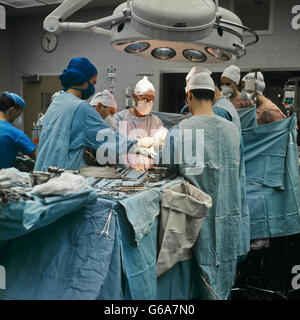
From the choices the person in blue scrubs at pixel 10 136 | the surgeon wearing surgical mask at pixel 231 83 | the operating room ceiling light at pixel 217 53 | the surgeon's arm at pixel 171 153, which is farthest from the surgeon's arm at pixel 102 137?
the surgeon wearing surgical mask at pixel 231 83

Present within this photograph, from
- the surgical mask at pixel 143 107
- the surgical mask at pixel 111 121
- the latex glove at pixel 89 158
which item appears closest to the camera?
the latex glove at pixel 89 158

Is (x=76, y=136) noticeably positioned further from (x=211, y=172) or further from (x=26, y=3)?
(x=26, y=3)

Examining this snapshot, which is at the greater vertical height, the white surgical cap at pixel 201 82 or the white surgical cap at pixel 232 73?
the white surgical cap at pixel 232 73

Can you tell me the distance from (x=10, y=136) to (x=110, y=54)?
432cm

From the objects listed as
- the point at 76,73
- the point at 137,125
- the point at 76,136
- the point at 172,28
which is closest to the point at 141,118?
the point at 137,125

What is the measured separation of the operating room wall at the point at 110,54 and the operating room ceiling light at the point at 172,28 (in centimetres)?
358

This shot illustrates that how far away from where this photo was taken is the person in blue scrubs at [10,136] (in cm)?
243

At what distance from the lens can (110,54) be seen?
639 cm

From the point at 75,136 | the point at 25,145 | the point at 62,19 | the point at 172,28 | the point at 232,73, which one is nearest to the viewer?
the point at 172,28

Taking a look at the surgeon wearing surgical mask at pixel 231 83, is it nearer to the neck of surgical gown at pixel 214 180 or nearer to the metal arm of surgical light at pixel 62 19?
the neck of surgical gown at pixel 214 180

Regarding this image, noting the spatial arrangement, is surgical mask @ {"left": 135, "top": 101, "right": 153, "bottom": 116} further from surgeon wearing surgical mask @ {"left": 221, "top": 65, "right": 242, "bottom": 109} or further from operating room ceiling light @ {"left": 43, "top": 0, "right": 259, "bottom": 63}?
operating room ceiling light @ {"left": 43, "top": 0, "right": 259, "bottom": 63}

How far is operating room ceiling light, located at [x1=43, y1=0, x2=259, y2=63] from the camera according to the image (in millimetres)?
1642
